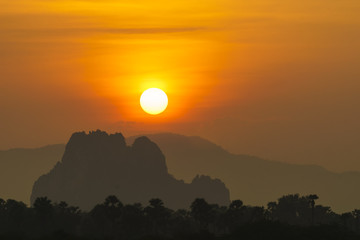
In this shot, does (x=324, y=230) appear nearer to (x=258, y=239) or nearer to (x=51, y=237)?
(x=258, y=239)

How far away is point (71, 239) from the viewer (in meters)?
187

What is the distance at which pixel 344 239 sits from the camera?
7549 inches

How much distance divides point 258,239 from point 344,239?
17872 mm

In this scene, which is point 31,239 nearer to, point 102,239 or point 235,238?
point 102,239

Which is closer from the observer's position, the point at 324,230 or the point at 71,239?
the point at 71,239

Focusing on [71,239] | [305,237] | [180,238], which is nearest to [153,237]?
[180,238]

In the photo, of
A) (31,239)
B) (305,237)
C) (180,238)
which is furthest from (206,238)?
(31,239)

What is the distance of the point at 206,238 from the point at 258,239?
38.7 feet

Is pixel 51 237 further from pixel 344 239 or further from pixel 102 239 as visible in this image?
pixel 344 239

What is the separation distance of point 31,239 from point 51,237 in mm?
4946

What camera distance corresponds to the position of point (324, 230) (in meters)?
199

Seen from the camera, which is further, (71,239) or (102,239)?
(102,239)

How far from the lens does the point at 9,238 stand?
190125 mm

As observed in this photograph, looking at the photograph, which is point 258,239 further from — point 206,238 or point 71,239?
point 71,239
